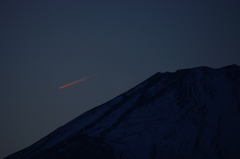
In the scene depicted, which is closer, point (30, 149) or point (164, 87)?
point (30, 149)

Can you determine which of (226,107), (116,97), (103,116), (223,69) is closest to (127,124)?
(103,116)

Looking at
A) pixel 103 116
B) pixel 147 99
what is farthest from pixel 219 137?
pixel 103 116

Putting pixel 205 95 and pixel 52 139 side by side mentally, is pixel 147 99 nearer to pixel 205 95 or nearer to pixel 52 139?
pixel 205 95

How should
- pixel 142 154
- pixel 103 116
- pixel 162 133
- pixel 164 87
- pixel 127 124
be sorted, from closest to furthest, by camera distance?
pixel 142 154, pixel 162 133, pixel 127 124, pixel 103 116, pixel 164 87

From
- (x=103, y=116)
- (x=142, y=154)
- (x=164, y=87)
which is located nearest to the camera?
(x=142, y=154)

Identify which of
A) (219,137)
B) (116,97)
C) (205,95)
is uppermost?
(116,97)

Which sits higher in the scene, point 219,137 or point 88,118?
point 88,118

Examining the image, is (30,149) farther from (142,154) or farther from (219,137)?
(219,137)
